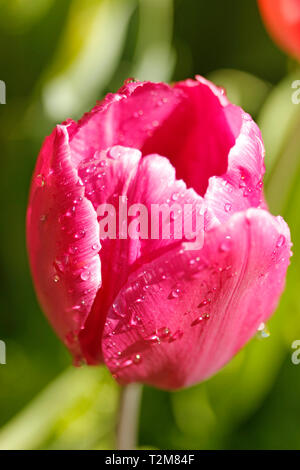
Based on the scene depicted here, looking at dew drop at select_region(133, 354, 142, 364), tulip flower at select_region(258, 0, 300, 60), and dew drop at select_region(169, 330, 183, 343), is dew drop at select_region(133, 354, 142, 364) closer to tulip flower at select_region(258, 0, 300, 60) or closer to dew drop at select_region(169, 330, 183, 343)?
dew drop at select_region(169, 330, 183, 343)

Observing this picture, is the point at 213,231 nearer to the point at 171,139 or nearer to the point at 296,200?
the point at 171,139

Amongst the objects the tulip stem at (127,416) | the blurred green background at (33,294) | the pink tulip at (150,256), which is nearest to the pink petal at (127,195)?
the pink tulip at (150,256)

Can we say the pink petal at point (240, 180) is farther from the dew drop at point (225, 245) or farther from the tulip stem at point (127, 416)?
the tulip stem at point (127, 416)

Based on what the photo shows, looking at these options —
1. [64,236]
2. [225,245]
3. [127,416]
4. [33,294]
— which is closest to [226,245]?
[225,245]

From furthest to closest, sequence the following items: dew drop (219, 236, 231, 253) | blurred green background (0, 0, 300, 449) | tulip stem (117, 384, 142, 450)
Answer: blurred green background (0, 0, 300, 449)
tulip stem (117, 384, 142, 450)
dew drop (219, 236, 231, 253)

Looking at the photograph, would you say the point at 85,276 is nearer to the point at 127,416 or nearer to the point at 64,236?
the point at 64,236

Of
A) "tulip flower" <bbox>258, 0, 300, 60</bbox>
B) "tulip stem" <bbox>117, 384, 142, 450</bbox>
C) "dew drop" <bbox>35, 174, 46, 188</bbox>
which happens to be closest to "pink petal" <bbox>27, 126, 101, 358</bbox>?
"dew drop" <bbox>35, 174, 46, 188</bbox>
